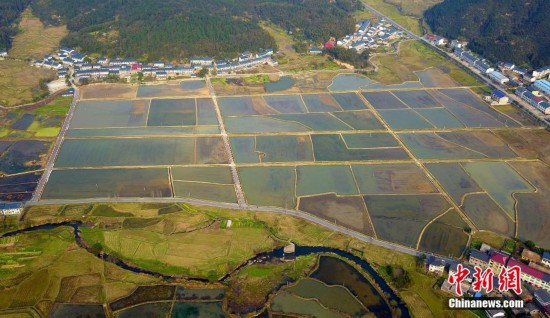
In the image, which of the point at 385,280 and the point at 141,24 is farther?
the point at 141,24

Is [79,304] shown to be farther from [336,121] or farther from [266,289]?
[336,121]

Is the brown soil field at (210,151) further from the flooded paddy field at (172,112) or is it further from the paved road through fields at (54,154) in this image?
the paved road through fields at (54,154)

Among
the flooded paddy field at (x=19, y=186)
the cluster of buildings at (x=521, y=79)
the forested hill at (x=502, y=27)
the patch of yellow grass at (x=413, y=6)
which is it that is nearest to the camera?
the flooded paddy field at (x=19, y=186)

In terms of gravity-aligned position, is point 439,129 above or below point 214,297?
above

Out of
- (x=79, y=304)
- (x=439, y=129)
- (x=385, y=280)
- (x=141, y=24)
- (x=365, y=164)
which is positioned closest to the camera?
(x=79, y=304)

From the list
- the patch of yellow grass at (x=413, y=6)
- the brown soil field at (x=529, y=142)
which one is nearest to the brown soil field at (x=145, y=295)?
the brown soil field at (x=529, y=142)

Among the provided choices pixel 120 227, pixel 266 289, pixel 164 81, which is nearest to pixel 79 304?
pixel 120 227
